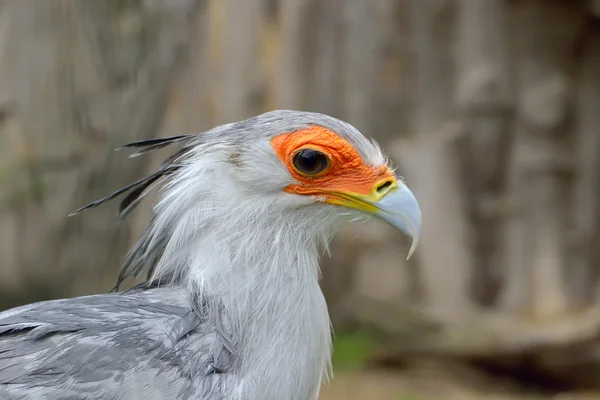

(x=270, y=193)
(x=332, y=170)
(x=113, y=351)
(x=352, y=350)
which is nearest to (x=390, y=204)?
(x=332, y=170)

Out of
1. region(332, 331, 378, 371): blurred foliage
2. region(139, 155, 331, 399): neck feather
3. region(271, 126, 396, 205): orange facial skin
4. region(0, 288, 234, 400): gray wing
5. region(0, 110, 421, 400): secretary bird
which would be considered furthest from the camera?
region(332, 331, 378, 371): blurred foliage

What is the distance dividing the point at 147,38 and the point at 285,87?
1266mm

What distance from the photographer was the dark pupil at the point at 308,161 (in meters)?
2.76

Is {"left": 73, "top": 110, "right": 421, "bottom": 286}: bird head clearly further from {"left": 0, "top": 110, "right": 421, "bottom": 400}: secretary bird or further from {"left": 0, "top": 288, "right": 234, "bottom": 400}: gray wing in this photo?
{"left": 0, "top": 288, "right": 234, "bottom": 400}: gray wing

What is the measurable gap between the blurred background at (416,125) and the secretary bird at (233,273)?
3534 mm

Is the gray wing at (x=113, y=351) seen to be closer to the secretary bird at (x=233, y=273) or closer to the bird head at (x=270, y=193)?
the secretary bird at (x=233, y=273)

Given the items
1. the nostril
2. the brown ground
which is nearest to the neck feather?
the nostril

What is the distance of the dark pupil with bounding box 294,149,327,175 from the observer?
2764 mm

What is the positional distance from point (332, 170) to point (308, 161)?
0.10 metres

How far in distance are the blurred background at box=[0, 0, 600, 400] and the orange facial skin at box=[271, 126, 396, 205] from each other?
3603 millimetres

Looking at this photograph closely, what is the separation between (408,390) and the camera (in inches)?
251

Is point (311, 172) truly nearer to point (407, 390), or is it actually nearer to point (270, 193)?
point (270, 193)

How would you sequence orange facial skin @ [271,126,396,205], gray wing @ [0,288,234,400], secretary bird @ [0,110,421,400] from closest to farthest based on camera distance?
gray wing @ [0,288,234,400] < secretary bird @ [0,110,421,400] < orange facial skin @ [271,126,396,205]

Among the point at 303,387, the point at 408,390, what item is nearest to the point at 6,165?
the point at 408,390
